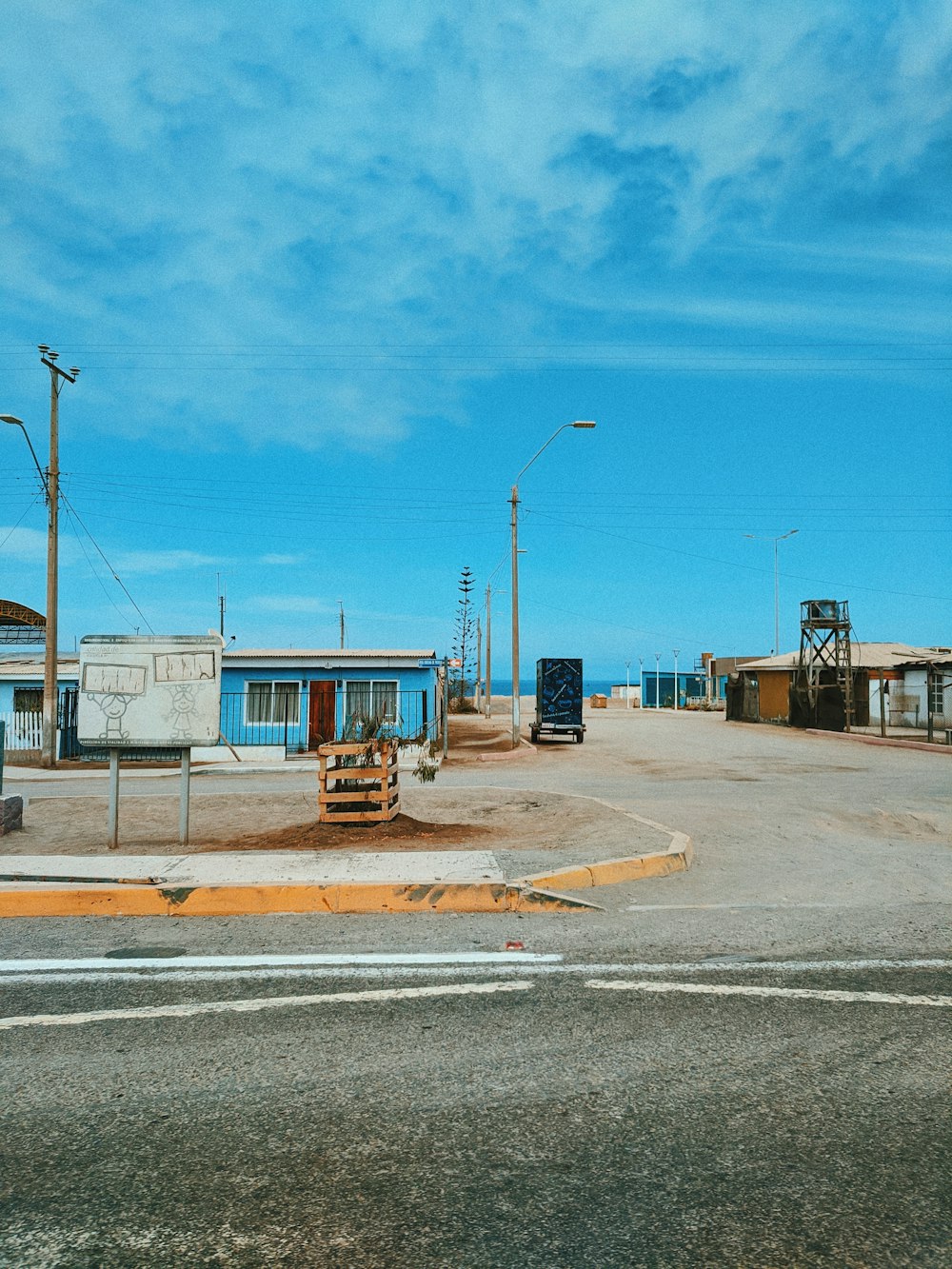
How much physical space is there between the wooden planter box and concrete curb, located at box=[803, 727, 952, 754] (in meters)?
21.7

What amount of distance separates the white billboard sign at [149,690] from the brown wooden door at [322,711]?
22.7 meters

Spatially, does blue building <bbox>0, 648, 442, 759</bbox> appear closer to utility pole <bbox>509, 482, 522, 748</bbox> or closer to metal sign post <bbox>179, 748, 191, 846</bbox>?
utility pole <bbox>509, 482, 522, 748</bbox>

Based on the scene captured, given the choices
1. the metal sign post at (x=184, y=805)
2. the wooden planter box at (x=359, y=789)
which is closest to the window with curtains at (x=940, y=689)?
the wooden planter box at (x=359, y=789)

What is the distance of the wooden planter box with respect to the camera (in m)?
10.1

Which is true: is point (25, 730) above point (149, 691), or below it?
below

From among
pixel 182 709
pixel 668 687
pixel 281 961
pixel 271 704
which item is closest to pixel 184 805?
pixel 182 709

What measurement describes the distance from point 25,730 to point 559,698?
1731 centimetres

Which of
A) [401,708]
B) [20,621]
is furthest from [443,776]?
[20,621]

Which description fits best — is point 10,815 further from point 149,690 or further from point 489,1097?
point 489,1097

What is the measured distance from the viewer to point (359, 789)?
10.4 meters

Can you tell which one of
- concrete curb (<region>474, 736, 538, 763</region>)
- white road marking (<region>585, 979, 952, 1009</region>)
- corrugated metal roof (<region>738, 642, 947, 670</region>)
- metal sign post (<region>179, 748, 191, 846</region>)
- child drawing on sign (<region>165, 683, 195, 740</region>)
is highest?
corrugated metal roof (<region>738, 642, 947, 670</region>)

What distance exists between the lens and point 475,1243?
114 inches

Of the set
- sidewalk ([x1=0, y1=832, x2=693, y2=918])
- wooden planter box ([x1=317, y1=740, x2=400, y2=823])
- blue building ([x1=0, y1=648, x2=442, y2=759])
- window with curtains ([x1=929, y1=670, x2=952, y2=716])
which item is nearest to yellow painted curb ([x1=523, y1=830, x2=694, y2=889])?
sidewalk ([x1=0, y1=832, x2=693, y2=918])

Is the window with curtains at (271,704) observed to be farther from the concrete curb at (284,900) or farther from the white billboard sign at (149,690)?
the concrete curb at (284,900)
